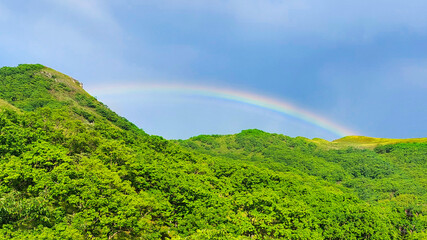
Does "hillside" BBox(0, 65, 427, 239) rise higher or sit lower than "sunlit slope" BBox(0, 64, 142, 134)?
lower

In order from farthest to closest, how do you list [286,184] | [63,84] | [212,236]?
[63,84], [286,184], [212,236]

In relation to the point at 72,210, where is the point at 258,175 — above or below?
above

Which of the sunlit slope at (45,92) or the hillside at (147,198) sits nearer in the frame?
the hillside at (147,198)

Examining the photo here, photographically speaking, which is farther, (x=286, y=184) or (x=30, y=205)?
(x=286, y=184)

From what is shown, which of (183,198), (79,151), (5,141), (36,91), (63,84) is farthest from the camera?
(63,84)

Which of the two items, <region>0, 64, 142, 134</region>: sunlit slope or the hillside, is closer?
the hillside

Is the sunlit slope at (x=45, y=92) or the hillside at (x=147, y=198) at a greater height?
the sunlit slope at (x=45, y=92)

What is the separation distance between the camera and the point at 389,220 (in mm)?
72312

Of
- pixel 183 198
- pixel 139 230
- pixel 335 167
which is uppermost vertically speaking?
pixel 335 167

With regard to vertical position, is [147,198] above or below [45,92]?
below

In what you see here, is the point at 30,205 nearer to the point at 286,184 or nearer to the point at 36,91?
the point at 286,184

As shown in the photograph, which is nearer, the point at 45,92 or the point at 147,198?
the point at 147,198

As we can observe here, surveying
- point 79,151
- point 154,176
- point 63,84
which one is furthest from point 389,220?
Answer: point 63,84

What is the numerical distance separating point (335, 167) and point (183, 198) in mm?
127684
